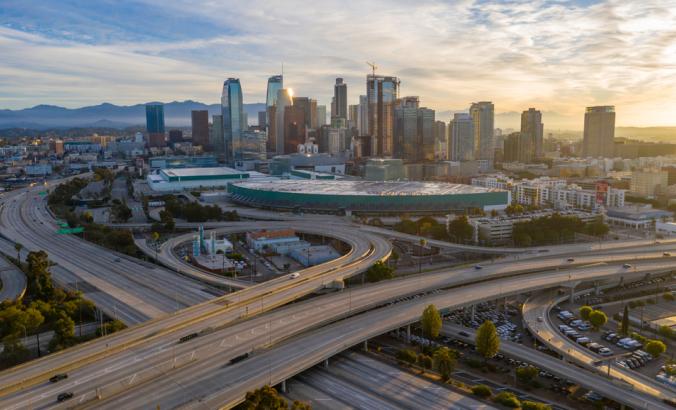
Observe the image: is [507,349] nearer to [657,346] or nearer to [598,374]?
[598,374]

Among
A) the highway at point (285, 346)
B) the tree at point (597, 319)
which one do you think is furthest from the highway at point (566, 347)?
the tree at point (597, 319)

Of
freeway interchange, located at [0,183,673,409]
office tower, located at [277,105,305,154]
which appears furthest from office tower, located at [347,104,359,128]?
freeway interchange, located at [0,183,673,409]

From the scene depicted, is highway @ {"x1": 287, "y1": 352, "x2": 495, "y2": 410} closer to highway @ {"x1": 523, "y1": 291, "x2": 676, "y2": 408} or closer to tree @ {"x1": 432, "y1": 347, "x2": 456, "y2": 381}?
tree @ {"x1": 432, "y1": 347, "x2": 456, "y2": 381}

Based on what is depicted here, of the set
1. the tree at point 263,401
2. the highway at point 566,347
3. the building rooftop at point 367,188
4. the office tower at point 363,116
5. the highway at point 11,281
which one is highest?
the office tower at point 363,116

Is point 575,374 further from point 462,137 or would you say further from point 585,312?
point 462,137

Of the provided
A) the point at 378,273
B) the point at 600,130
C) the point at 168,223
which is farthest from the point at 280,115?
the point at 378,273

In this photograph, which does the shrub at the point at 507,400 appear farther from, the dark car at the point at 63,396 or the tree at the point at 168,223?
the tree at the point at 168,223
